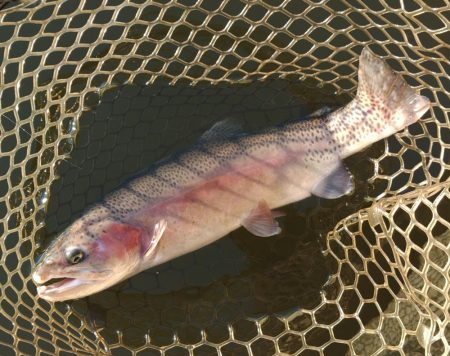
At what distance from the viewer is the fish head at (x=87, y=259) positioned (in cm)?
288

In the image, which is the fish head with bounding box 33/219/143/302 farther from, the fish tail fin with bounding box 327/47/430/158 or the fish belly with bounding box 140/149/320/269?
the fish tail fin with bounding box 327/47/430/158

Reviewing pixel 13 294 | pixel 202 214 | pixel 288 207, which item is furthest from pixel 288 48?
pixel 13 294

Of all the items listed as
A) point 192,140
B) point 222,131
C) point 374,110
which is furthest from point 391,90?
point 192,140

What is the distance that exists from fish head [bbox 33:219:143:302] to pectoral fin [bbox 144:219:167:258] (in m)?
0.05

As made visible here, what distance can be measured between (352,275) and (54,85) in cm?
229

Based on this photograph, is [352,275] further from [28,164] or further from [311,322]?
[28,164]

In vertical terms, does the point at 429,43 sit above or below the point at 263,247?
above

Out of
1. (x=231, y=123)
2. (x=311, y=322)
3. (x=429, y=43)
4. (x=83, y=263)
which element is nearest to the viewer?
(x=83, y=263)

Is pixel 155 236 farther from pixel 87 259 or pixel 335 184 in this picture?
pixel 335 184

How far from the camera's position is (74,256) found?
114 inches

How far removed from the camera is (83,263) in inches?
115

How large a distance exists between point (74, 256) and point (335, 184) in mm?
1523

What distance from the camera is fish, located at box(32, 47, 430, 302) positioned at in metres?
2.98

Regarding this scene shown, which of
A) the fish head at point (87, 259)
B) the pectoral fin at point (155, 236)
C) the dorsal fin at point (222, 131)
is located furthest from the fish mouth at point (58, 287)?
the dorsal fin at point (222, 131)
